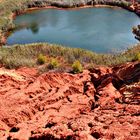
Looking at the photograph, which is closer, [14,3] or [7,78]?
[7,78]

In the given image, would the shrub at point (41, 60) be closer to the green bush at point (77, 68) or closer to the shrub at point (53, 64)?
the shrub at point (53, 64)

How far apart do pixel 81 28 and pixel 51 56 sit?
13.7 meters

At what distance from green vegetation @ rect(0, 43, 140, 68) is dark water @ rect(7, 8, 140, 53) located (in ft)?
17.5

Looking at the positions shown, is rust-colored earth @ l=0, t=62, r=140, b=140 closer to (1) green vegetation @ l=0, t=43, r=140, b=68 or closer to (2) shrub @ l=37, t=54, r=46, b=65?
(1) green vegetation @ l=0, t=43, r=140, b=68

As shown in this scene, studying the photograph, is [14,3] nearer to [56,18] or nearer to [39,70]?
[56,18]

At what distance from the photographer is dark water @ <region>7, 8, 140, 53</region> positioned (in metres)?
40.4

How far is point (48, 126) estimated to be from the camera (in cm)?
1694

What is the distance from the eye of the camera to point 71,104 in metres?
20.4

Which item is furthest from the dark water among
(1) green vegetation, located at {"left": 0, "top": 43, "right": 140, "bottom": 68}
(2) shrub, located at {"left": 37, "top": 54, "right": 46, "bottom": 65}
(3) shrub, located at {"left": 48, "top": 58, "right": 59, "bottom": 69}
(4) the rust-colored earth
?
(4) the rust-colored earth

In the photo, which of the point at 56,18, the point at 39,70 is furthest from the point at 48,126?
the point at 56,18

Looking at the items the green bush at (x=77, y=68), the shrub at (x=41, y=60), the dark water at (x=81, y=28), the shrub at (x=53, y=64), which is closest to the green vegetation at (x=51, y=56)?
the shrub at (x=41, y=60)

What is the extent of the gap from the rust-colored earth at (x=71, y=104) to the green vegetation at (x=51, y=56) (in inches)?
65.4

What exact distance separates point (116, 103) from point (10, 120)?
539 centimetres

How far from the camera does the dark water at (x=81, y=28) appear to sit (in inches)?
1590
